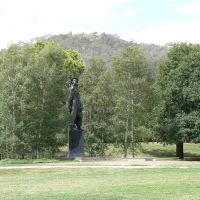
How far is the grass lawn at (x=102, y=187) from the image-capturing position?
15.5 metres

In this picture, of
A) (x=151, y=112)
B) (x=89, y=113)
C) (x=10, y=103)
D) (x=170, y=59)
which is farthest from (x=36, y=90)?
(x=170, y=59)

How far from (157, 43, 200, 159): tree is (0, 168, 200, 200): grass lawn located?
22.7m

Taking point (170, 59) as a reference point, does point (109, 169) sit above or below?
below

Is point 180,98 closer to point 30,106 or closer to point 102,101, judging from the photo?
point 102,101

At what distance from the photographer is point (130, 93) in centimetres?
5050

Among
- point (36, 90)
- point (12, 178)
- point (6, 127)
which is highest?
point (36, 90)

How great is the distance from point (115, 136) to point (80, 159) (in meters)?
17.1

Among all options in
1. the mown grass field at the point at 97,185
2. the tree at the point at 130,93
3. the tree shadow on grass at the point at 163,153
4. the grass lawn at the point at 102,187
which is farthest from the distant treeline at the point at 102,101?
the grass lawn at the point at 102,187

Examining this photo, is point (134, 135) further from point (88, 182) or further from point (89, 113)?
point (88, 182)

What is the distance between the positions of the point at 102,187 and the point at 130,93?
32.8 meters

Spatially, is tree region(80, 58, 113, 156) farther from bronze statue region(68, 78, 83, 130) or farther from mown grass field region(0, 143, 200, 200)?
mown grass field region(0, 143, 200, 200)

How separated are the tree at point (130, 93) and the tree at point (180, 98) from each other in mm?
2190

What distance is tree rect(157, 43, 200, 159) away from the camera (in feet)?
154

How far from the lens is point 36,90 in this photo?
44.2 meters
